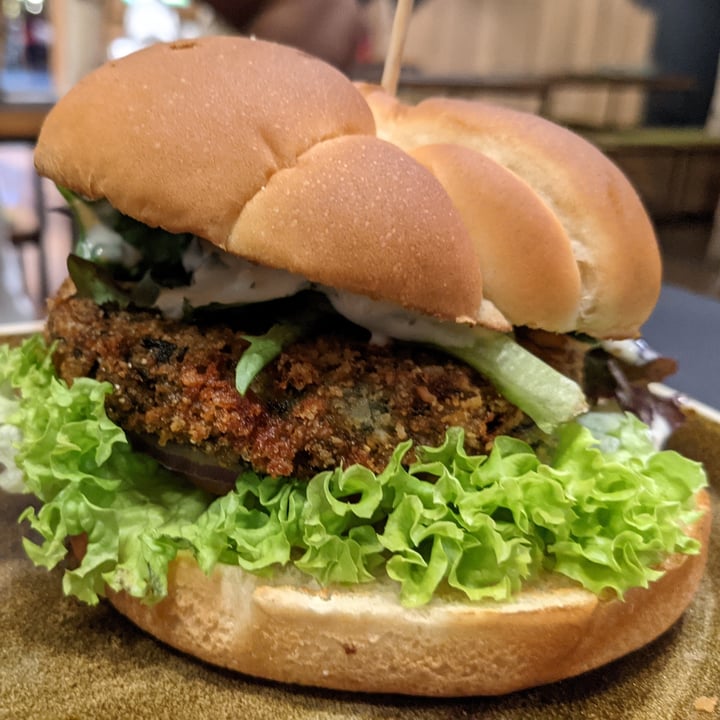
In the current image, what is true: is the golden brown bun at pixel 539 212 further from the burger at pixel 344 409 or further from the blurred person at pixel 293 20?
the blurred person at pixel 293 20

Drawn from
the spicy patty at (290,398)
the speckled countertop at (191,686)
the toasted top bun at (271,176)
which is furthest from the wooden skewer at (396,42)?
the speckled countertop at (191,686)

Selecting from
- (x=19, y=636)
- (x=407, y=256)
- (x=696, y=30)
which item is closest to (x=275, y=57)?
(x=407, y=256)

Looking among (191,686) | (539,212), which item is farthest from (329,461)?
(539,212)

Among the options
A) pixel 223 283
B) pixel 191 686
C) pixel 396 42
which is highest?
pixel 396 42

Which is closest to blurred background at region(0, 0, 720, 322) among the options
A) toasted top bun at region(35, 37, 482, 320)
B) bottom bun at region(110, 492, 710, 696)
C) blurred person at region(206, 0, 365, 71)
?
blurred person at region(206, 0, 365, 71)

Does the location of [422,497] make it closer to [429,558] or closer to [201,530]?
[429,558]

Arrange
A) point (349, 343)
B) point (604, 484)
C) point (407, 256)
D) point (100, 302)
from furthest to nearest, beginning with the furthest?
1. point (100, 302)
2. point (349, 343)
3. point (604, 484)
4. point (407, 256)

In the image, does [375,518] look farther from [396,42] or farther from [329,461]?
[396,42]
